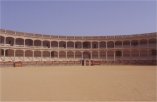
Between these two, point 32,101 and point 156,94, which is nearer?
point 32,101

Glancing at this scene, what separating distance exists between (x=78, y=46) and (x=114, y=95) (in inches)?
2048

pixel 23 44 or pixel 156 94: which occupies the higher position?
pixel 23 44

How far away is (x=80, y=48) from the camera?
197 ft

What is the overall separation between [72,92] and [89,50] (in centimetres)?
4916

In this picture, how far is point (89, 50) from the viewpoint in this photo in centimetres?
5966

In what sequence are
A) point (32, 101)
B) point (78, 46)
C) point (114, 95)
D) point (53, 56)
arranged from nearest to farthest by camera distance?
point (32, 101), point (114, 95), point (53, 56), point (78, 46)

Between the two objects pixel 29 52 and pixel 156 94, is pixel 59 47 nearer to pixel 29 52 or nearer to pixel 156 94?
pixel 29 52

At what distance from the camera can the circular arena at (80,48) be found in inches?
1928

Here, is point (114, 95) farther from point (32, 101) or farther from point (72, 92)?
point (32, 101)

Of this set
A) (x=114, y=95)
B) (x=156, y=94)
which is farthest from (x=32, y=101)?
(x=156, y=94)

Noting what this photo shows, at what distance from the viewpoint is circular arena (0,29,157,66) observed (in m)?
49.0

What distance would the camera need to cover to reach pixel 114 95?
32.8 feet

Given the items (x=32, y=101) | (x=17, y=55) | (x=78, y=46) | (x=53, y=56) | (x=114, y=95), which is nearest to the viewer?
Answer: (x=32, y=101)

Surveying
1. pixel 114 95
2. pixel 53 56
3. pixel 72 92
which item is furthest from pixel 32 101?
pixel 53 56
